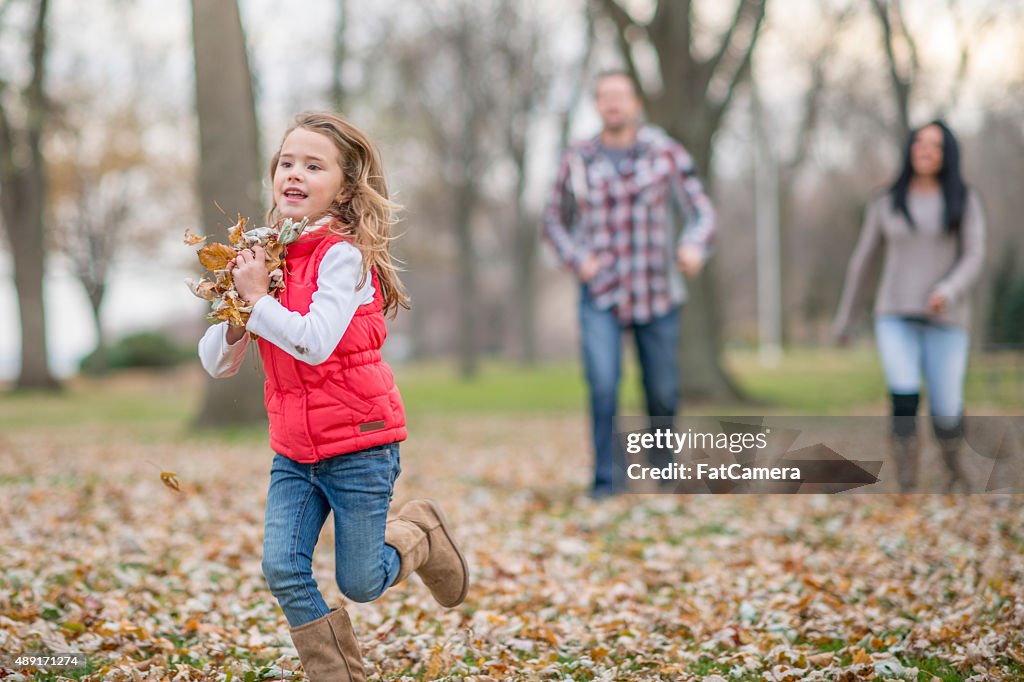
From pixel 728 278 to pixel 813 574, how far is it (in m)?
51.2

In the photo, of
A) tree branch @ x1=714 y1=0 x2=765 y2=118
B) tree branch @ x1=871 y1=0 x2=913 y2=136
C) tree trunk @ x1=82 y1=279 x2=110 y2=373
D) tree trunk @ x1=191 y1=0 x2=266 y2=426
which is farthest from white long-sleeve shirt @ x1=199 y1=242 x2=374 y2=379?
tree trunk @ x1=82 y1=279 x2=110 y2=373

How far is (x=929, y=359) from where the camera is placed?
19.3 feet

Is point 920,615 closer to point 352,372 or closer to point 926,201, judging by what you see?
point 352,372

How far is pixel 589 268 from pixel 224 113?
5.54 m

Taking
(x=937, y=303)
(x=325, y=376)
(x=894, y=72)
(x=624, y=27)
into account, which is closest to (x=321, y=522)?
(x=325, y=376)

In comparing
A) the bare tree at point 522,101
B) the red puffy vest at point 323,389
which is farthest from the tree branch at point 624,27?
the bare tree at point 522,101

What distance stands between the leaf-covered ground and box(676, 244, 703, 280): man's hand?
1.48 m

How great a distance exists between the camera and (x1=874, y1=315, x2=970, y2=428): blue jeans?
5.80m

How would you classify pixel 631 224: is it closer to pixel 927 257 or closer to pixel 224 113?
pixel 927 257

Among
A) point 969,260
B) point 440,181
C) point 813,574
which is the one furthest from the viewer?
point 440,181

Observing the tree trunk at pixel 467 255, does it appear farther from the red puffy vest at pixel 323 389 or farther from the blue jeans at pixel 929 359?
the red puffy vest at pixel 323 389

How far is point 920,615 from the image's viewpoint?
370 centimetres

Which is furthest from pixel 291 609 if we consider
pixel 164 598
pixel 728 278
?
pixel 728 278

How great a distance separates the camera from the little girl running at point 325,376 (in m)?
2.76
